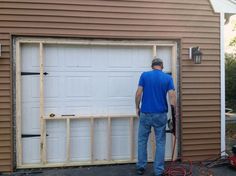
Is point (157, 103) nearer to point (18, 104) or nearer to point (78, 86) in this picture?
point (78, 86)

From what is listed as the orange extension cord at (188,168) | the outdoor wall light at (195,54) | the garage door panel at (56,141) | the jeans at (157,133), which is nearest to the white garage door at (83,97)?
the garage door panel at (56,141)

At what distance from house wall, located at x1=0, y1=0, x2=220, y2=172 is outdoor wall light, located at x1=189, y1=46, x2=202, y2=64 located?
0.09m

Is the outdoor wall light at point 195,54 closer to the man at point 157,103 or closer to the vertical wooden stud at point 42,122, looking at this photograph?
the man at point 157,103

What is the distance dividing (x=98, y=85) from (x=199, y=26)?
2125mm

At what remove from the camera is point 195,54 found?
5781mm

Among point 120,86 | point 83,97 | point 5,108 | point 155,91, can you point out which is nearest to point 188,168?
point 155,91

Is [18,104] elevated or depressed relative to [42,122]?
elevated

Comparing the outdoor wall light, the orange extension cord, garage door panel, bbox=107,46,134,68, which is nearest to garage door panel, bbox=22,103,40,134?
garage door panel, bbox=107,46,134,68

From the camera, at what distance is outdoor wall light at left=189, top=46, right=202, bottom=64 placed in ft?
18.9

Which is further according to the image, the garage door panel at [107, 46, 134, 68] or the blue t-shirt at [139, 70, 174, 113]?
the garage door panel at [107, 46, 134, 68]

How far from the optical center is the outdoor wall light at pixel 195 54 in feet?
18.9

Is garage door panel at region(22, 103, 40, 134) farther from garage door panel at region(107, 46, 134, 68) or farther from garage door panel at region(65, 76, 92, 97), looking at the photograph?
garage door panel at region(107, 46, 134, 68)

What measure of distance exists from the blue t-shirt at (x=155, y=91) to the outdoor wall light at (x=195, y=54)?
3.34ft

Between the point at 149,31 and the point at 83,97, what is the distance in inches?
64.1
